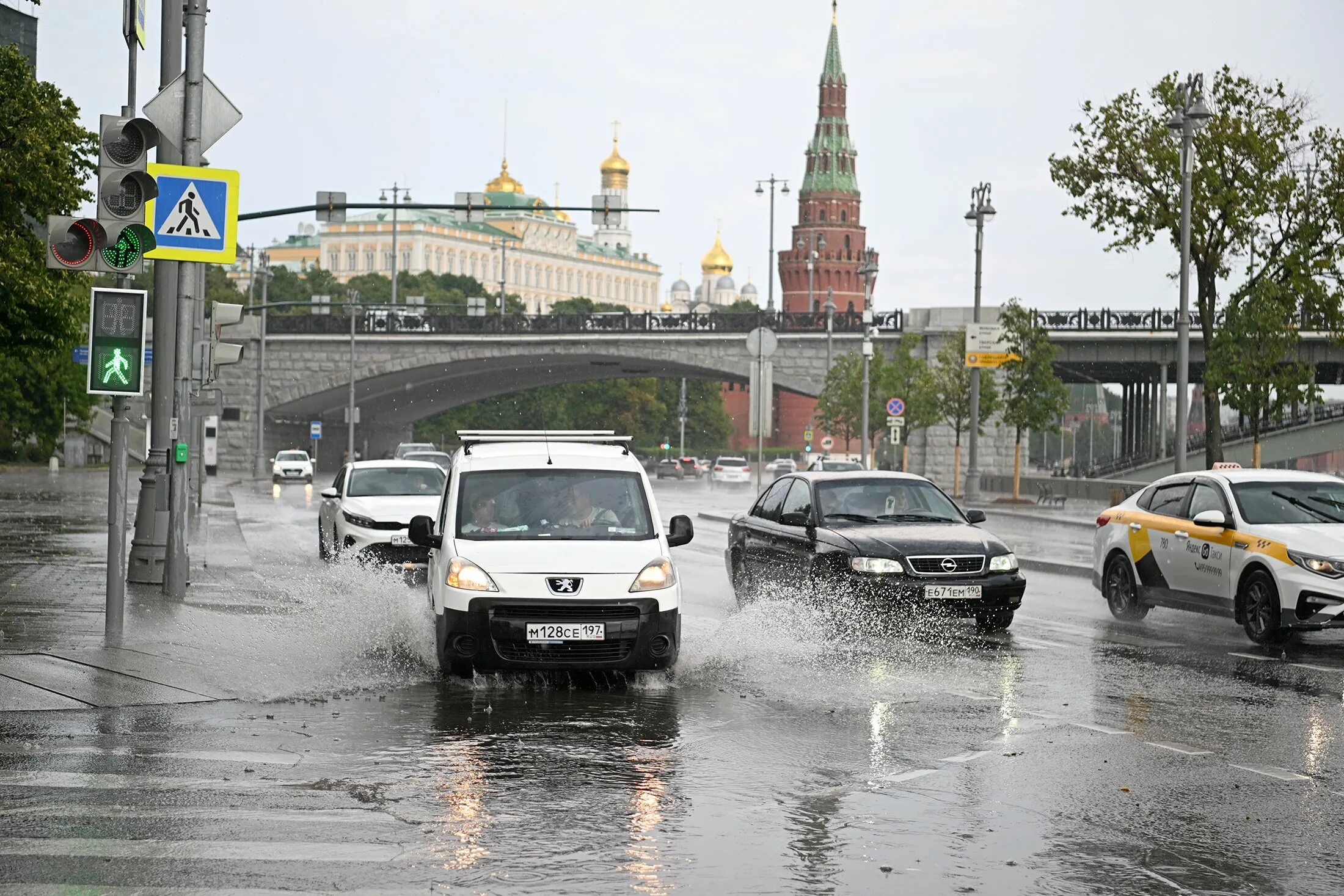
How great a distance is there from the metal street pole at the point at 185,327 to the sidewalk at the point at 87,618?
436mm

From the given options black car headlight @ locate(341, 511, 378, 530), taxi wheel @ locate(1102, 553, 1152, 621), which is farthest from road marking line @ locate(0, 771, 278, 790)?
black car headlight @ locate(341, 511, 378, 530)

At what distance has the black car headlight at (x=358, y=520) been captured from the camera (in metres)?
20.3

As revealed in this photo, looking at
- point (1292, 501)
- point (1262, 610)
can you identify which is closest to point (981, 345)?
point (1292, 501)

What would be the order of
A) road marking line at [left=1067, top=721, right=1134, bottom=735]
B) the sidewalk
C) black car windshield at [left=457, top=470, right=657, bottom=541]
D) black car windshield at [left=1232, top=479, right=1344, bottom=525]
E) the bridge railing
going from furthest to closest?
the bridge railing
black car windshield at [left=1232, top=479, right=1344, bottom=525]
black car windshield at [left=457, top=470, right=657, bottom=541]
the sidewalk
road marking line at [left=1067, top=721, right=1134, bottom=735]

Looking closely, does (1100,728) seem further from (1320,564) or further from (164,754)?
(164,754)

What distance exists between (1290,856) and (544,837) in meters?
2.82

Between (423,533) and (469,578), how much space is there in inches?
45.2

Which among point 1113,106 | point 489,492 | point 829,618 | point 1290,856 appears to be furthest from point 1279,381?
point 1290,856

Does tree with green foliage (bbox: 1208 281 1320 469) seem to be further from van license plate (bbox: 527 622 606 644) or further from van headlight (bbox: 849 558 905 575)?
van license plate (bbox: 527 622 606 644)

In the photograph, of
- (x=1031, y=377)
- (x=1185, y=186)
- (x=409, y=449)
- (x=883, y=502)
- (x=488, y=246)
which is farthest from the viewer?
(x=488, y=246)

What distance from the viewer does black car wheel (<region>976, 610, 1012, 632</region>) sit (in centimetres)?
1384

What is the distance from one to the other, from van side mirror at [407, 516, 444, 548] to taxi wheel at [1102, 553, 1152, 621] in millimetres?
7391

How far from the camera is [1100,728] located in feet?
30.7

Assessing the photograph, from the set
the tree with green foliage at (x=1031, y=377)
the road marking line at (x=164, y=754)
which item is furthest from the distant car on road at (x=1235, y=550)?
the tree with green foliage at (x=1031, y=377)
